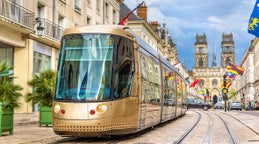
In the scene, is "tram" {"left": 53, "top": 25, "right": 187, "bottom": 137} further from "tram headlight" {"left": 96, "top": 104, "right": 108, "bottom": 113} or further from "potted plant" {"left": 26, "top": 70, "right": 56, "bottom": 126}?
"potted plant" {"left": 26, "top": 70, "right": 56, "bottom": 126}

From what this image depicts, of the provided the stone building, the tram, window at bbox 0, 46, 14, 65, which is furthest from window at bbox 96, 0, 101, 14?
the tram

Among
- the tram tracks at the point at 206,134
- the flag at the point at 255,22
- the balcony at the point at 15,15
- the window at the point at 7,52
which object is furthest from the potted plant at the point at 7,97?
the window at the point at 7,52

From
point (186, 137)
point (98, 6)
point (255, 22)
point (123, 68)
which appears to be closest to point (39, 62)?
point (98, 6)

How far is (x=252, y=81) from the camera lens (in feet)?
308

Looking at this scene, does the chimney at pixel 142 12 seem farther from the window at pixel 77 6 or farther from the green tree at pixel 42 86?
the green tree at pixel 42 86

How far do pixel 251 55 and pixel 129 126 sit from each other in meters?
91.3

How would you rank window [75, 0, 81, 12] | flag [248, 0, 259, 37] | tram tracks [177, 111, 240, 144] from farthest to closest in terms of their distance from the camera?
1. window [75, 0, 81, 12]
2. flag [248, 0, 259, 37]
3. tram tracks [177, 111, 240, 144]

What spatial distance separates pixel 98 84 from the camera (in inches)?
434

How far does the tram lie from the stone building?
384 inches

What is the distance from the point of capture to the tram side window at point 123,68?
11281 millimetres

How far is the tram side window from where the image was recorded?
11.3 metres

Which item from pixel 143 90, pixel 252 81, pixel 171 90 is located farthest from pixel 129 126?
pixel 252 81

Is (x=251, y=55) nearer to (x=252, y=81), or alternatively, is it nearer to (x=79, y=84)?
(x=252, y=81)

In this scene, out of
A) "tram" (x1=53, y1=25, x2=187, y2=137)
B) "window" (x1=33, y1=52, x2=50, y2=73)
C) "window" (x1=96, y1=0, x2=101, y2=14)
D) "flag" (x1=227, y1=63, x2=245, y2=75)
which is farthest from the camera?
"flag" (x1=227, y1=63, x2=245, y2=75)
